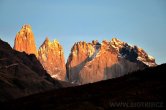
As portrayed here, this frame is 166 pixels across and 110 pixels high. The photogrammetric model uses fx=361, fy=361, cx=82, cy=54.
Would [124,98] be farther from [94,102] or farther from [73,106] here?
[73,106]

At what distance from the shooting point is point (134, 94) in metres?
58.5

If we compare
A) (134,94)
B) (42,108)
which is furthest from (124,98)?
(42,108)

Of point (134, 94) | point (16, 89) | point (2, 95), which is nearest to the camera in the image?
point (134, 94)

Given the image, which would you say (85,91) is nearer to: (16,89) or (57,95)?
(57,95)

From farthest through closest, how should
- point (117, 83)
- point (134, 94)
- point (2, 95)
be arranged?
point (2, 95)
point (117, 83)
point (134, 94)

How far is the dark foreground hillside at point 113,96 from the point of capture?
175ft

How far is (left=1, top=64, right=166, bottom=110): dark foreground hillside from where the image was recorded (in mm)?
53438

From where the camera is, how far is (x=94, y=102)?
185 ft

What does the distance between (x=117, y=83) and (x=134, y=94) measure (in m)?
11.6

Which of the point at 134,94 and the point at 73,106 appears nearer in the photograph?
the point at 73,106

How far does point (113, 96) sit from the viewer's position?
58.6m

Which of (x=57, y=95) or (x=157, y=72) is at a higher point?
(x=157, y=72)

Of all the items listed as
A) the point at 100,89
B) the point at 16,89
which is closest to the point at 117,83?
the point at 100,89

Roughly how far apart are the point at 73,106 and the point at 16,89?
143810 millimetres
